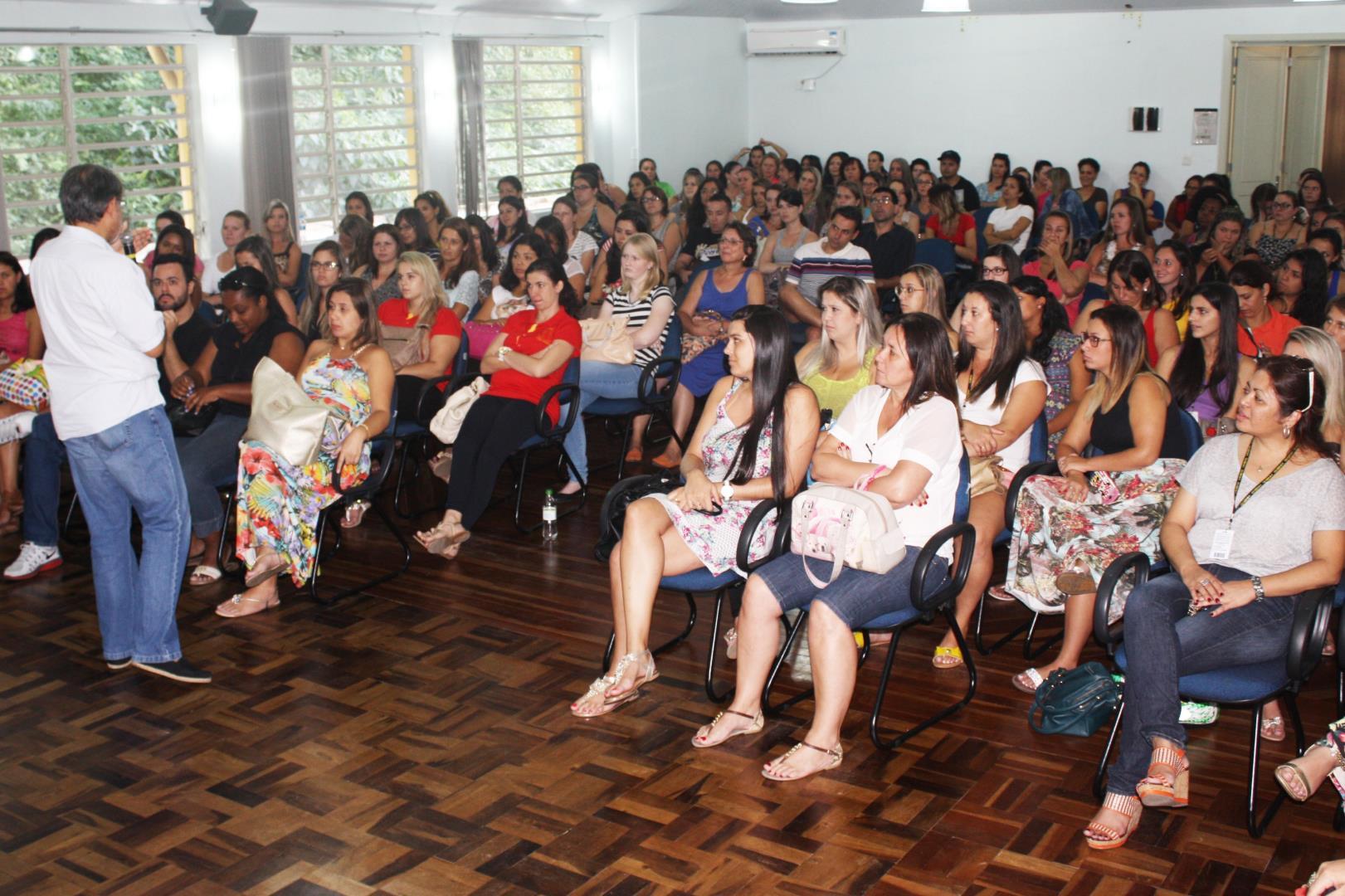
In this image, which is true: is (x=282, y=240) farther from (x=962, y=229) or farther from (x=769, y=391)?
(x=962, y=229)

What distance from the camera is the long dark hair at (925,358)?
4.07 metres

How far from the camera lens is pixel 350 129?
11570 millimetres

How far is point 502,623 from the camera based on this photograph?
5031 millimetres

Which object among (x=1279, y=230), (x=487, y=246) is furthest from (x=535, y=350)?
(x=1279, y=230)

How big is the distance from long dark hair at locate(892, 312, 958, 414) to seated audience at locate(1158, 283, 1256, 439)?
1170 millimetres

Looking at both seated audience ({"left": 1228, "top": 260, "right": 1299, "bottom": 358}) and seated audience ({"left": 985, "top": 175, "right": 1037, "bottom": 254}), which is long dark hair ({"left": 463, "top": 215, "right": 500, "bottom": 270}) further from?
seated audience ({"left": 985, "top": 175, "right": 1037, "bottom": 254})

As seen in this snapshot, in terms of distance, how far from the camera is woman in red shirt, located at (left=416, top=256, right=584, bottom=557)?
5.83 metres

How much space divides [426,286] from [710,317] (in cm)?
160

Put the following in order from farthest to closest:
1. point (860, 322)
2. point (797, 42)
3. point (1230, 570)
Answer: point (797, 42)
point (860, 322)
point (1230, 570)

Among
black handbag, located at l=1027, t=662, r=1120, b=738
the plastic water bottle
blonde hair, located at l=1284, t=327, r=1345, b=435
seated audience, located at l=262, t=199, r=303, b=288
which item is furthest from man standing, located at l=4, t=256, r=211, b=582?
blonde hair, located at l=1284, t=327, r=1345, b=435

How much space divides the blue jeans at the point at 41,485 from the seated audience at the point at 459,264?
2422 millimetres

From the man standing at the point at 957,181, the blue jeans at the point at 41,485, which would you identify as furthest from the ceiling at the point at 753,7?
the blue jeans at the point at 41,485

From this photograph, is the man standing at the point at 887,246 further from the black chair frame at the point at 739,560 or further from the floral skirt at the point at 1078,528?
the black chair frame at the point at 739,560

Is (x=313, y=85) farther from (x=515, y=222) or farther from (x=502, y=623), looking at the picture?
(x=502, y=623)
